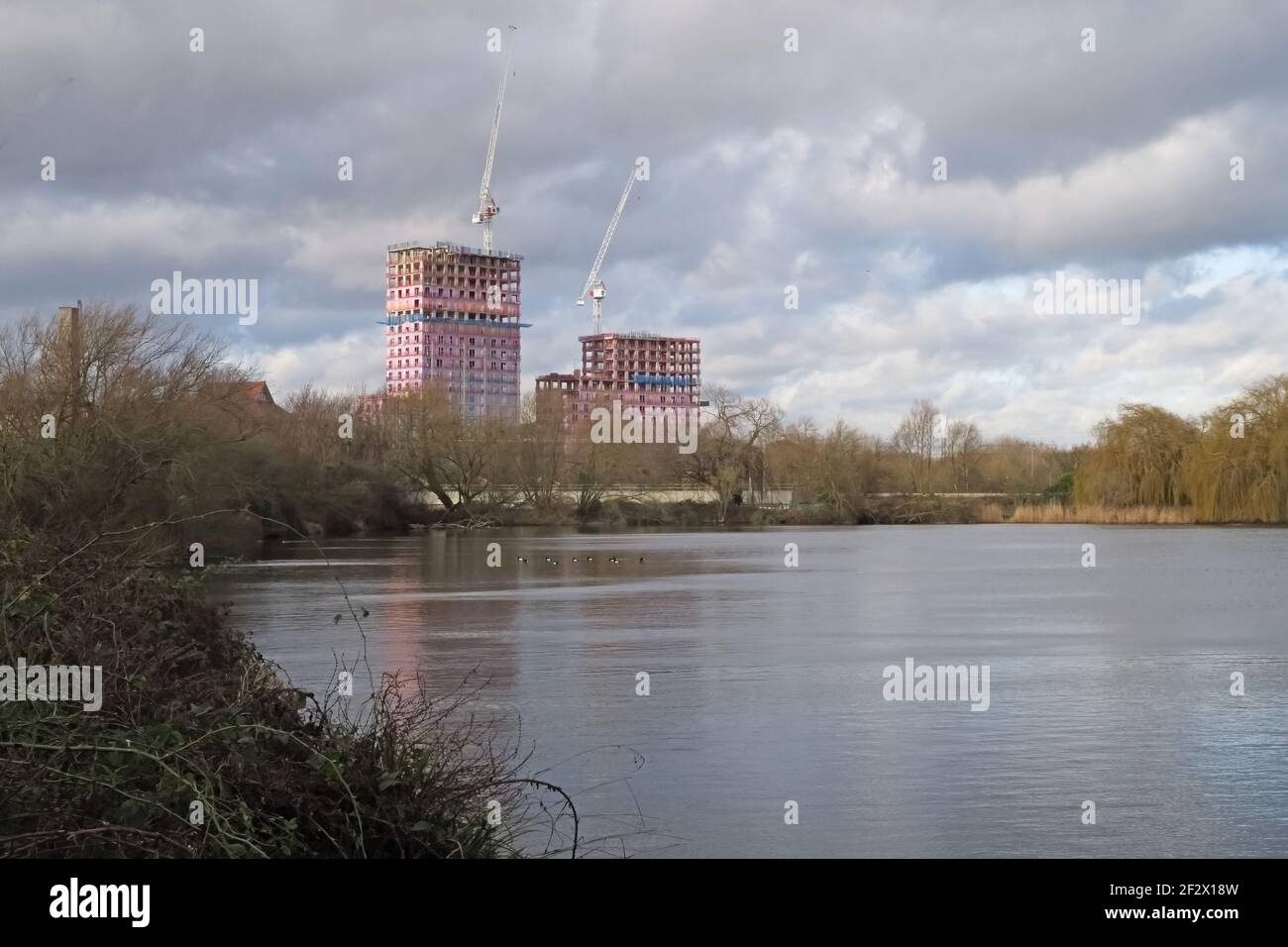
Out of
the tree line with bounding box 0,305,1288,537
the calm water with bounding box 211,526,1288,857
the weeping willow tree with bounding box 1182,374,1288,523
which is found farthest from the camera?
the weeping willow tree with bounding box 1182,374,1288,523

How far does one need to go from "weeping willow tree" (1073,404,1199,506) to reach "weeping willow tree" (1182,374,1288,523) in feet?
4.15

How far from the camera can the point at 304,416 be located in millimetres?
88688

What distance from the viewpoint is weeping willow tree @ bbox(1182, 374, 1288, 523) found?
7394 centimetres


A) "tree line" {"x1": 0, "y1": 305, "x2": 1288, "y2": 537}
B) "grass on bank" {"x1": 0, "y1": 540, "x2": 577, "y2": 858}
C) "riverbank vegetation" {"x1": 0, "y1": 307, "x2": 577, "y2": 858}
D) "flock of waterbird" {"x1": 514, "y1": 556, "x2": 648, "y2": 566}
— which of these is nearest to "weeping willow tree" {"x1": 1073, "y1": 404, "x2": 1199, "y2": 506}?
"tree line" {"x1": 0, "y1": 305, "x2": 1288, "y2": 537}

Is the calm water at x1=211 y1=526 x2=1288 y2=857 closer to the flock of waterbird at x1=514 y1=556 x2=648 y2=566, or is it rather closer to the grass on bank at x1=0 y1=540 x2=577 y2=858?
the grass on bank at x1=0 y1=540 x2=577 y2=858

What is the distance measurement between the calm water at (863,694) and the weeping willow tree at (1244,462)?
1523 inches

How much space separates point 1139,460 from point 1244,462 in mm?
6659

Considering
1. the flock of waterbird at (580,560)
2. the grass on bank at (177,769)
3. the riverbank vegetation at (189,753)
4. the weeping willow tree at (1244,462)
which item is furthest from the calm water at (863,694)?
the weeping willow tree at (1244,462)

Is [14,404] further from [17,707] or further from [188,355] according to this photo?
[17,707]

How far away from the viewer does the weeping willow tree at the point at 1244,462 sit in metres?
73.9
